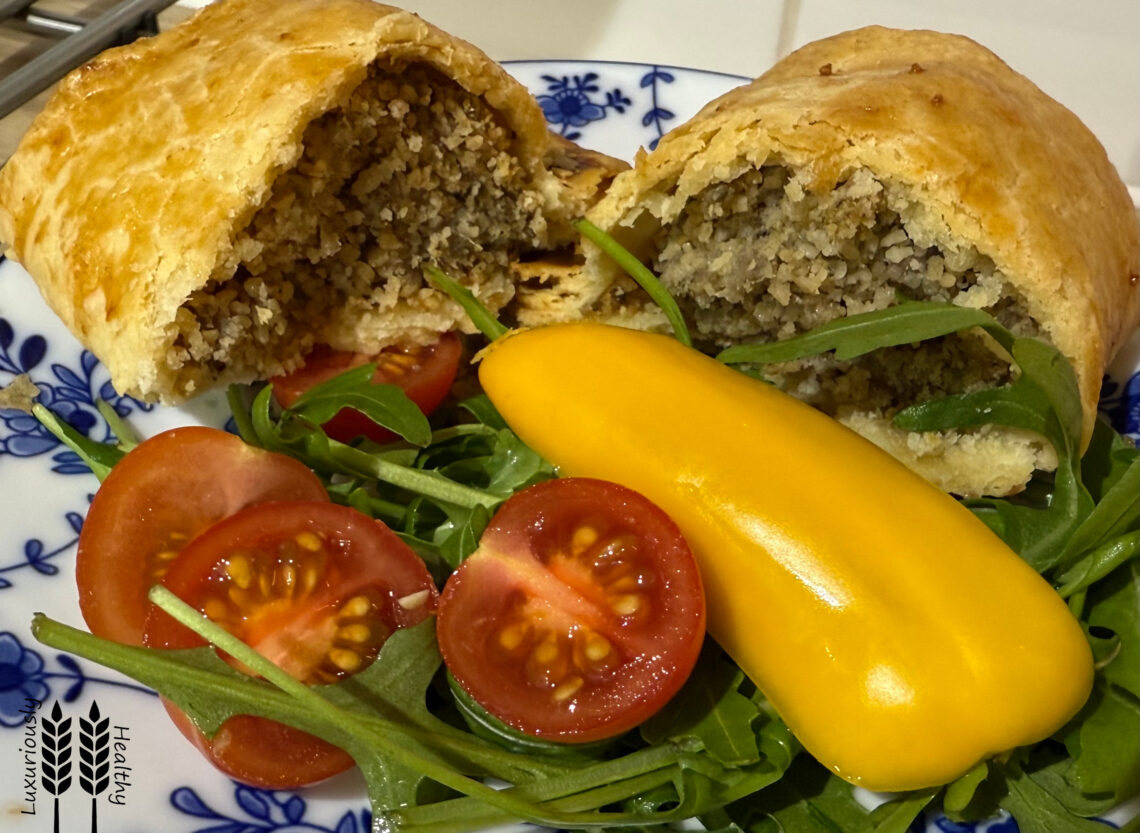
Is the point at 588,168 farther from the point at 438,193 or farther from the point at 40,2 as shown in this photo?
the point at 40,2

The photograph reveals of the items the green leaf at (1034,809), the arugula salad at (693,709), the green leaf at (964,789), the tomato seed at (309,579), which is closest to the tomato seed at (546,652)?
the arugula salad at (693,709)

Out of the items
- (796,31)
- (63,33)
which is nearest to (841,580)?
(796,31)

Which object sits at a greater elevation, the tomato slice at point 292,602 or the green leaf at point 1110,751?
the tomato slice at point 292,602

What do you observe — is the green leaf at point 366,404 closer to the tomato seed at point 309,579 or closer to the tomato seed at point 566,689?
the tomato seed at point 309,579

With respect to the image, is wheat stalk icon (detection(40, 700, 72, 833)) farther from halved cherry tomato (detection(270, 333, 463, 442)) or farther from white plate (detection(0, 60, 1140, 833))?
halved cherry tomato (detection(270, 333, 463, 442))

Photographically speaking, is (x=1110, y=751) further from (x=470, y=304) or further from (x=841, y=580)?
(x=470, y=304)

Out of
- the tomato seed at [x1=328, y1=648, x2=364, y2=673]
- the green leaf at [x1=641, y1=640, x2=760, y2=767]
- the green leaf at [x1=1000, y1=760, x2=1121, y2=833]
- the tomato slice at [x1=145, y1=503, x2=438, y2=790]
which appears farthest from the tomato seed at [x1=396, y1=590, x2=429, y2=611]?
the green leaf at [x1=1000, y1=760, x2=1121, y2=833]
